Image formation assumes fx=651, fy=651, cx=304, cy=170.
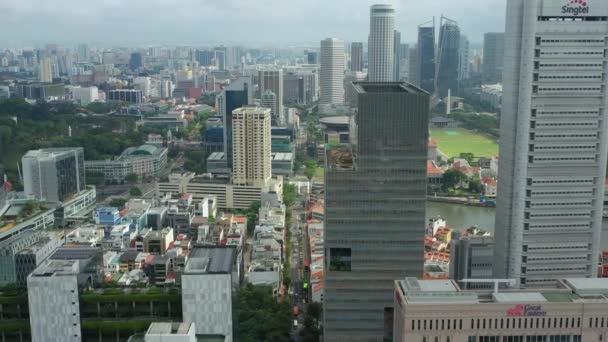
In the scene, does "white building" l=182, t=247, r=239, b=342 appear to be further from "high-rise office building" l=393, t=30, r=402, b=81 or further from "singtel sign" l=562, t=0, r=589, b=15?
"high-rise office building" l=393, t=30, r=402, b=81

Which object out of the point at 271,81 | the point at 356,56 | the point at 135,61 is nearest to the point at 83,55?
the point at 135,61

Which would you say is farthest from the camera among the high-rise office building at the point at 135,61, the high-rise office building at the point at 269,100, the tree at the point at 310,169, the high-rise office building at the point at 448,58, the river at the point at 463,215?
the high-rise office building at the point at 135,61

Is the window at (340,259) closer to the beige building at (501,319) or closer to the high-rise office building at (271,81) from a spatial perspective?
the beige building at (501,319)

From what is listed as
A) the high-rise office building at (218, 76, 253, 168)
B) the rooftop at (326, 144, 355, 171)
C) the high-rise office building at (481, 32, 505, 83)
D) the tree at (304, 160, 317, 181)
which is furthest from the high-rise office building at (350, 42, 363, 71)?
the rooftop at (326, 144, 355, 171)

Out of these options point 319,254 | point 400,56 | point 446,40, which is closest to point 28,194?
point 319,254

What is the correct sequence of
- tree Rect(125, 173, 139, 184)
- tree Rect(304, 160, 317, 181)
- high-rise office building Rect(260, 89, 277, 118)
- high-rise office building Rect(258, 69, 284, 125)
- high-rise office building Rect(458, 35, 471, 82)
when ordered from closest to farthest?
tree Rect(125, 173, 139, 184)
tree Rect(304, 160, 317, 181)
high-rise office building Rect(260, 89, 277, 118)
high-rise office building Rect(258, 69, 284, 125)
high-rise office building Rect(458, 35, 471, 82)

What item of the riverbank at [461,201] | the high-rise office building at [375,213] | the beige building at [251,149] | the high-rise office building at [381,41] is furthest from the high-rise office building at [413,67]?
the high-rise office building at [375,213]
